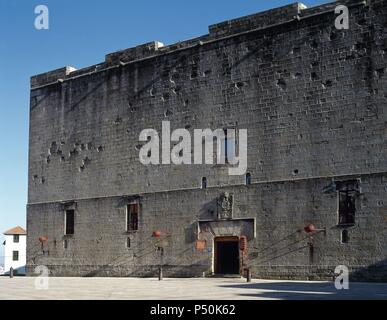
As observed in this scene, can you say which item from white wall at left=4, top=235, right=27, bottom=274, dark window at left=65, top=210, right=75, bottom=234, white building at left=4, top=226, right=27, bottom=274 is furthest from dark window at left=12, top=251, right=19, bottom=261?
dark window at left=65, top=210, right=75, bottom=234

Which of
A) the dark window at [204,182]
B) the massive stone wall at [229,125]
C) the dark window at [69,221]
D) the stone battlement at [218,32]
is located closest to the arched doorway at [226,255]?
the massive stone wall at [229,125]

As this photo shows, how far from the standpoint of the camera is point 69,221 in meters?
32.4

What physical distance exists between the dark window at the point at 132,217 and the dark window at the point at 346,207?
32.3 ft

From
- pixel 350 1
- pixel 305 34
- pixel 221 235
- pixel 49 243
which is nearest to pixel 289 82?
pixel 305 34

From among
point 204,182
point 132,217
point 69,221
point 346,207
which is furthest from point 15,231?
point 346,207

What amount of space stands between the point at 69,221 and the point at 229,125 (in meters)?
10.5

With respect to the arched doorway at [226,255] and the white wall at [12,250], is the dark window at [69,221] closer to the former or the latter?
the arched doorway at [226,255]

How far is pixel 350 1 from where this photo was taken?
23594mm

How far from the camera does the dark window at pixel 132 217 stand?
29.4 m

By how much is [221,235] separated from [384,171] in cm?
718

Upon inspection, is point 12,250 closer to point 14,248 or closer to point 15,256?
point 14,248

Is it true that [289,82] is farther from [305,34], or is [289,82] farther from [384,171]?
[384,171]

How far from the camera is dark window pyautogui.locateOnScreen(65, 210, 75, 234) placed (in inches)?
1271

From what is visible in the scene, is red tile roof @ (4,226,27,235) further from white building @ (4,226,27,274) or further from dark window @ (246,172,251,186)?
dark window @ (246,172,251,186)
